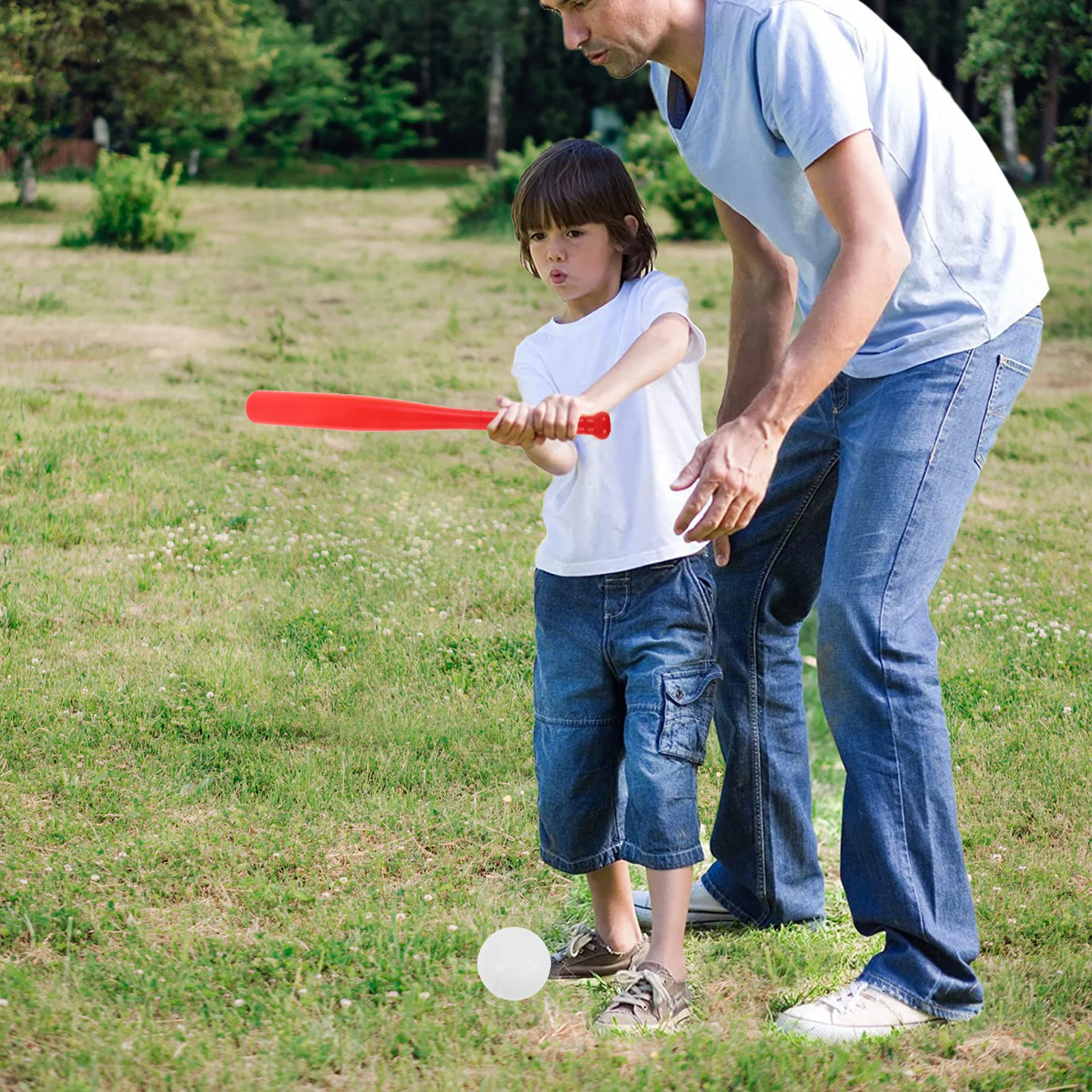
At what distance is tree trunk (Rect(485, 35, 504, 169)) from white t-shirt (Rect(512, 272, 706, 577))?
2919 centimetres

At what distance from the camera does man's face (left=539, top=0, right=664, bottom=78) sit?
2512mm

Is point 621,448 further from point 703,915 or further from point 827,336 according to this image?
point 703,915

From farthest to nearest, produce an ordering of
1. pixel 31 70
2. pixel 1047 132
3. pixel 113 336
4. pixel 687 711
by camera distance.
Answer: pixel 1047 132
pixel 31 70
pixel 113 336
pixel 687 711

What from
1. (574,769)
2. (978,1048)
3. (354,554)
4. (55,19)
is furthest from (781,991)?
(55,19)

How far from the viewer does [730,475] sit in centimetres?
234

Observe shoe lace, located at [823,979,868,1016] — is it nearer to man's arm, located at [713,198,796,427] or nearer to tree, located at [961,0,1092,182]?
man's arm, located at [713,198,796,427]

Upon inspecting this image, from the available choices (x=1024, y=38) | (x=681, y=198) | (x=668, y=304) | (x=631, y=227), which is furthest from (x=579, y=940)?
(x=681, y=198)

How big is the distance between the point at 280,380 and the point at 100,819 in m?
5.16

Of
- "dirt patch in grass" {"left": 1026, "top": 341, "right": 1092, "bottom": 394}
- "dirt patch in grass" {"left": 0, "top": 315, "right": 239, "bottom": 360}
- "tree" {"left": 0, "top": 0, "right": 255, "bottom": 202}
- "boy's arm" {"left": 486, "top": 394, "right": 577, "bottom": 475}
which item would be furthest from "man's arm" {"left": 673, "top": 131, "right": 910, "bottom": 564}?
"tree" {"left": 0, "top": 0, "right": 255, "bottom": 202}

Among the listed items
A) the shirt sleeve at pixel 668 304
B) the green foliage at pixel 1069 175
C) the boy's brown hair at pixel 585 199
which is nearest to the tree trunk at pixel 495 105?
the green foliage at pixel 1069 175

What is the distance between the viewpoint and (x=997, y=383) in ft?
8.88

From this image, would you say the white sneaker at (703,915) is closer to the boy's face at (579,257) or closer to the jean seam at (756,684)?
the jean seam at (756,684)

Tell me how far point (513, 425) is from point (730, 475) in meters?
0.38

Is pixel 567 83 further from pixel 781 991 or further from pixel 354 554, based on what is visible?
pixel 781 991
